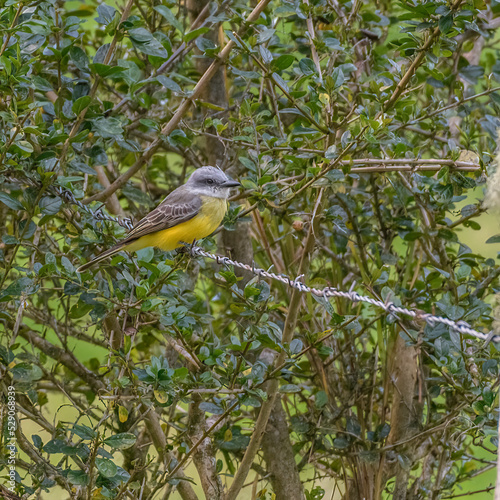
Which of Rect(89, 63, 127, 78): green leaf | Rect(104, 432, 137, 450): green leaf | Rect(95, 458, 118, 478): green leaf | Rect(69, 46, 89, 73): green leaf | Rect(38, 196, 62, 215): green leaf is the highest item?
Rect(69, 46, 89, 73): green leaf

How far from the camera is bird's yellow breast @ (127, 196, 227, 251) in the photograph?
117 inches

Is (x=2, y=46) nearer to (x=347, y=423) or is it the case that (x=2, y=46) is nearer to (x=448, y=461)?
(x=347, y=423)

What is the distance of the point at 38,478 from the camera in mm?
2279

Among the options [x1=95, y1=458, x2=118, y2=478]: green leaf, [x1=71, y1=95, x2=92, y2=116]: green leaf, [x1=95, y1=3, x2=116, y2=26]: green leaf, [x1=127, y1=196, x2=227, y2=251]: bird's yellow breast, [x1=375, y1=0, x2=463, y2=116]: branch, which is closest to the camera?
[x1=95, y1=458, x2=118, y2=478]: green leaf

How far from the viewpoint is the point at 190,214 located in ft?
9.84

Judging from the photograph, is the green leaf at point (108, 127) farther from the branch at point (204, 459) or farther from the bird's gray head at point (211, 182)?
the branch at point (204, 459)

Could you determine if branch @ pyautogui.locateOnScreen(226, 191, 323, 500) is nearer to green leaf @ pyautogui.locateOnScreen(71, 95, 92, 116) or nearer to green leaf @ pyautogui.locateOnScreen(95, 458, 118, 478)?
green leaf @ pyautogui.locateOnScreen(95, 458, 118, 478)

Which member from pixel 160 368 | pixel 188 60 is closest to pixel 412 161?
pixel 160 368

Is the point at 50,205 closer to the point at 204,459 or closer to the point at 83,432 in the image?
the point at 83,432

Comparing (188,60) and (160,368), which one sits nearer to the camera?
(160,368)

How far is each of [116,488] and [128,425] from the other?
0.36 m

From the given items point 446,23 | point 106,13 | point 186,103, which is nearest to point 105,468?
point 186,103

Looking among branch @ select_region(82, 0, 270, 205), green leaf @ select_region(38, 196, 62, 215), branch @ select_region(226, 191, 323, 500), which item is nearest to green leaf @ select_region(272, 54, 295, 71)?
branch @ select_region(82, 0, 270, 205)

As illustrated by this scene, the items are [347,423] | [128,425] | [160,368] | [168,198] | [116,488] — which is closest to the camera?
[160,368]
